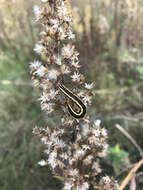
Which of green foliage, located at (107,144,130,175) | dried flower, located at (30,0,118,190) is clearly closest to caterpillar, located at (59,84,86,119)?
dried flower, located at (30,0,118,190)

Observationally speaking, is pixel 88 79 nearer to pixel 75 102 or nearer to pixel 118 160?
pixel 118 160

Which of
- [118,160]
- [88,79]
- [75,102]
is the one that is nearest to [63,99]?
[75,102]

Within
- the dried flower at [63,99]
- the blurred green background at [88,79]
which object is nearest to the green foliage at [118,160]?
the blurred green background at [88,79]

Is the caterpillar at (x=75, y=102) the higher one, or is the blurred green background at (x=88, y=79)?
the blurred green background at (x=88, y=79)

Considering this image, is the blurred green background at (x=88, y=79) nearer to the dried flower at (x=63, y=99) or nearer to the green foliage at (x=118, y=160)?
the green foliage at (x=118, y=160)

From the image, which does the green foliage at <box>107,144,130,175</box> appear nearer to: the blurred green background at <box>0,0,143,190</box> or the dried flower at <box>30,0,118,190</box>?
the blurred green background at <box>0,0,143,190</box>

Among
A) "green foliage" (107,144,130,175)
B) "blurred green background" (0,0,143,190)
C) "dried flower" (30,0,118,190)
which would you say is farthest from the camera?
"blurred green background" (0,0,143,190)
